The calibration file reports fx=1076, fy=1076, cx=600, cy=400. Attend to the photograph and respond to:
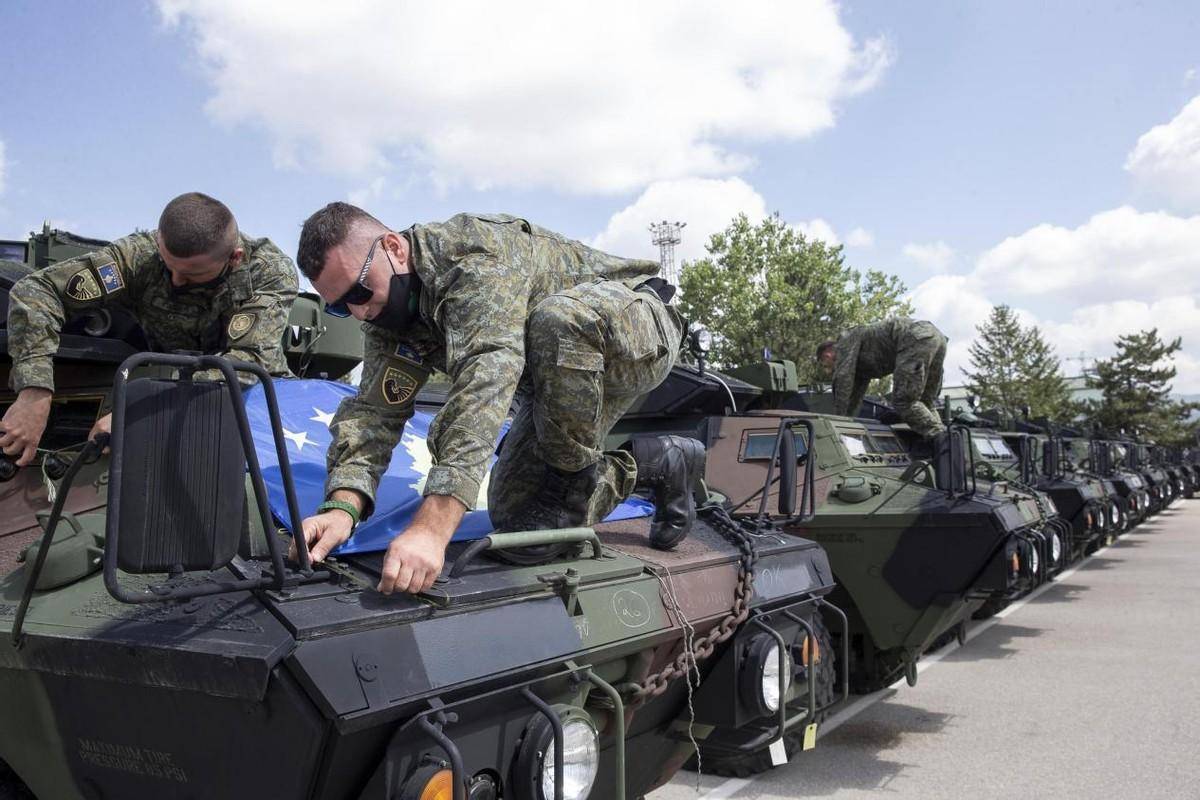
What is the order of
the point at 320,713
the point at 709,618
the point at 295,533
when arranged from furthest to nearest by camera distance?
the point at 709,618, the point at 295,533, the point at 320,713

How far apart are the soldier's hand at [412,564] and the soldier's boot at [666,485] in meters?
1.03

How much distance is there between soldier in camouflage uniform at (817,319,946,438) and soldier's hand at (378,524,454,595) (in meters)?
6.88

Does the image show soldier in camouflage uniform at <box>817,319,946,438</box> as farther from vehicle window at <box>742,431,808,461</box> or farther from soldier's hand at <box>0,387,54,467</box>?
soldier's hand at <box>0,387,54,467</box>

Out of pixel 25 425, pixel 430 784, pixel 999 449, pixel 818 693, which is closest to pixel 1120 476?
pixel 999 449

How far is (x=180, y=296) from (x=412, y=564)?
6.00 ft

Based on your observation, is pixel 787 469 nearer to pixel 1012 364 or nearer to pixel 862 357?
pixel 862 357

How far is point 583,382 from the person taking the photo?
8.50ft

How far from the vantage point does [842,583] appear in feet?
20.1

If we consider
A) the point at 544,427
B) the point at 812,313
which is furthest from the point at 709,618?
the point at 812,313

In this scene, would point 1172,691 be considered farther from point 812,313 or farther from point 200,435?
point 812,313

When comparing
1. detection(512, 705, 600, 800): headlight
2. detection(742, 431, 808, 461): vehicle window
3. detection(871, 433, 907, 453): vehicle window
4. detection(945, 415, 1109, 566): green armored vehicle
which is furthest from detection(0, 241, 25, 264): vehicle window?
detection(945, 415, 1109, 566): green armored vehicle

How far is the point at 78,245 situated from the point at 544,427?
2823mm

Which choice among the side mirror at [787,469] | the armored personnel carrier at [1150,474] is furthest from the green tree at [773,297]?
the side mirror at [787,469]

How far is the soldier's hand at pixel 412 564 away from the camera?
2012 mm
